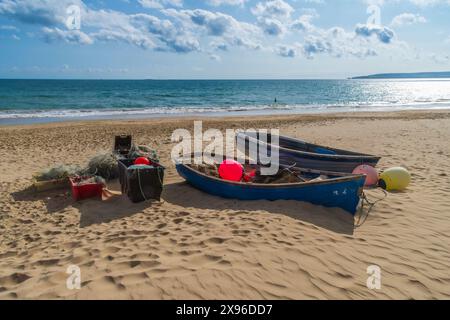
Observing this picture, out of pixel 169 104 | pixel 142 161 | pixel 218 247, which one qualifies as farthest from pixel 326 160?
pixel 169 104

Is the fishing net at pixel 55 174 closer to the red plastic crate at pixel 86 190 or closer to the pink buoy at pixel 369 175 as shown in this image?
the red plastic crate at pixel 86 190

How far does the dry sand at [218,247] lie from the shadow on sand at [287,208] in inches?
0.8

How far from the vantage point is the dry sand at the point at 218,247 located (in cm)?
363

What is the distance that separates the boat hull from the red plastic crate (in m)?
2.40

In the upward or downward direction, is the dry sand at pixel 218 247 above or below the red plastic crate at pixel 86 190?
below

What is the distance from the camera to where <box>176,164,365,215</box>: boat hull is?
5.83 meters

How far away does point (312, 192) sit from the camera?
6000mm

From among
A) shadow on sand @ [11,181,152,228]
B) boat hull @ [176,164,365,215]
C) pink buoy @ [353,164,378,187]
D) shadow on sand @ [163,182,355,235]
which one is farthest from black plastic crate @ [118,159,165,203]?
pink buoy @ [353,164,378,187]

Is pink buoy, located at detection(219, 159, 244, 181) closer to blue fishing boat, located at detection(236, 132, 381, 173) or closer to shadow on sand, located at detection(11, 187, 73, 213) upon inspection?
blue fishing boat, located at detection(236, 132, 381, 173)

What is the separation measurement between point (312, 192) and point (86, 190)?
4.35m

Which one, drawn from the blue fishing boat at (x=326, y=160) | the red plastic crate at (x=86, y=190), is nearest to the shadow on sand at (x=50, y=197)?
the red plastic crate at (x=86, y=190)

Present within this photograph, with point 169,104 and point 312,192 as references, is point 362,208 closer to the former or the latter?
point 312,192

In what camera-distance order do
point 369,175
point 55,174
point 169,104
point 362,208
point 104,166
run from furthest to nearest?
point 169,104, point 104,166, point 55,174, point 369,175, point 362,208
